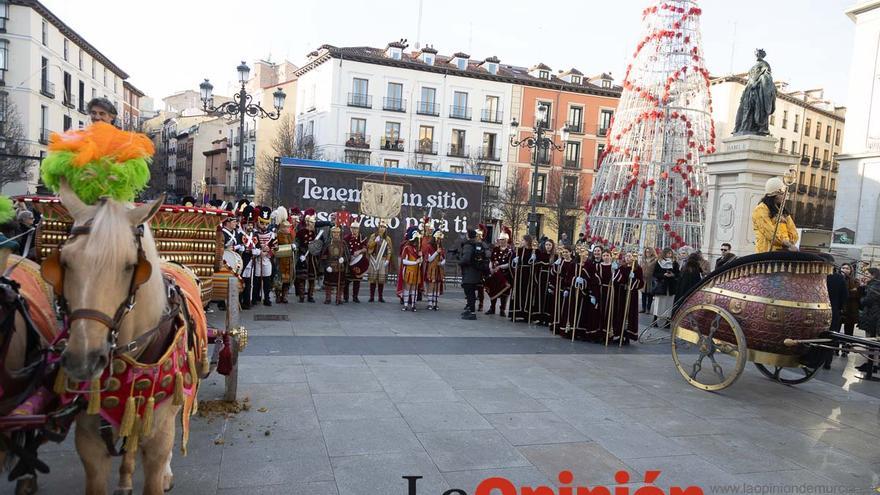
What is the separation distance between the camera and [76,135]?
2770mm

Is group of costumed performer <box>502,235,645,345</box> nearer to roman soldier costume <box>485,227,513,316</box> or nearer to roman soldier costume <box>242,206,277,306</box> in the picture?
roman soldier costume <box>485,227,513,316</box>

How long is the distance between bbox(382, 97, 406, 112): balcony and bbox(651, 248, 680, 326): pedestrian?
33.1 m

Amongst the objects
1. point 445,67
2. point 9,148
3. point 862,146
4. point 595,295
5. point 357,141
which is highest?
point 445,67

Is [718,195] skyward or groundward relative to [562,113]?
groundward

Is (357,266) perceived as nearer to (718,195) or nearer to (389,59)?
(718,195)

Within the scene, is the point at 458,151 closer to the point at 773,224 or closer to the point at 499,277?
the point at 499,277

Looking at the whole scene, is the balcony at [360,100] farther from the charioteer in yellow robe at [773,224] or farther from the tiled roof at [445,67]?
the charioteer in yellow robe at [773,224]

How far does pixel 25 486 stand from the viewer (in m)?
3.57

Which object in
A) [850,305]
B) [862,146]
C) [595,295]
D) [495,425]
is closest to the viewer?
[495,425]

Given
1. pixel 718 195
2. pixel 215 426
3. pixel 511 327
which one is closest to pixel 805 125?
pixel 718 195

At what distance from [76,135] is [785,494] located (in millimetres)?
5253

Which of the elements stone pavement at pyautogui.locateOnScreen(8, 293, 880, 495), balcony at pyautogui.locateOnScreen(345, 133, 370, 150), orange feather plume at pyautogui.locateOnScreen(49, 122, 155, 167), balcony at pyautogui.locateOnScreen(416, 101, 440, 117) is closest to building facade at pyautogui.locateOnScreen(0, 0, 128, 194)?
balcony at pyautogui.locateOnScreen(345, 133, 370, 150)

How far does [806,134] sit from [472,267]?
172 feet

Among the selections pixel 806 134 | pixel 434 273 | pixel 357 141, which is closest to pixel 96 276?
pixel 434 273
